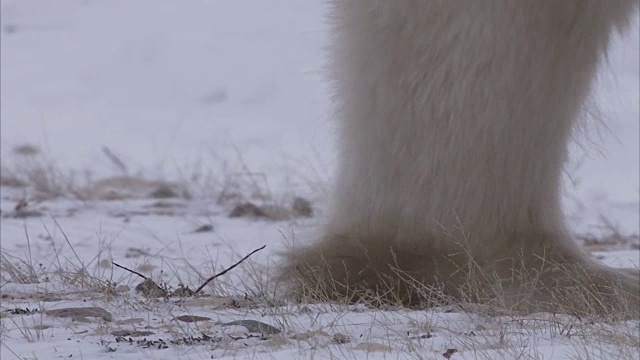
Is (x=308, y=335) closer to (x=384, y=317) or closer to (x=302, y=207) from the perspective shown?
(x=384, y=317)

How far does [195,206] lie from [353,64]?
3.27 metres

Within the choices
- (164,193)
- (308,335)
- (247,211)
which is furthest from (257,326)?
(164,193)

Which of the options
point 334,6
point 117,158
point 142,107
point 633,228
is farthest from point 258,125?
point 334,6

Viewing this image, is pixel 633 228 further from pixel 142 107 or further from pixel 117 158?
pixel 142 107

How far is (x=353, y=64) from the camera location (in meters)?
3.24

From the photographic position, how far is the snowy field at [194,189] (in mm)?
2629

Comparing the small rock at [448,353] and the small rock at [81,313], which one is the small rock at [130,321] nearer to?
the small rock at [81,313]

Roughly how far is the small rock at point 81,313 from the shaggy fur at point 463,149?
538 mm

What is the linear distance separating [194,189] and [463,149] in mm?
3868

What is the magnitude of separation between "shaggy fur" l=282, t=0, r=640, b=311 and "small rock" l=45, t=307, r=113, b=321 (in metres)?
0.54

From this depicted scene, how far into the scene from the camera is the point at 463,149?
10.3 feet

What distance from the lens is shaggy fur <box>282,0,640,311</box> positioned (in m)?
3.05

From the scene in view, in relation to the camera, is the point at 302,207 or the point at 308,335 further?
the point at 302,207

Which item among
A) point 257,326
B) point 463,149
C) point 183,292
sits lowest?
point 183,292
